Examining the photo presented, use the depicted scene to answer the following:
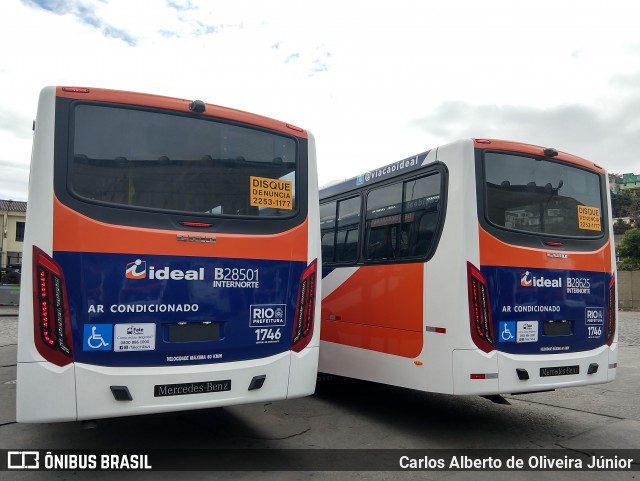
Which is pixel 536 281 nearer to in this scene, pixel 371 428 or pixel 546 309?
pixel 546 309

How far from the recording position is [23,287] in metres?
4.16

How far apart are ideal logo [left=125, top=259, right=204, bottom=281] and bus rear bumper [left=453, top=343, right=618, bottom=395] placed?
273cm

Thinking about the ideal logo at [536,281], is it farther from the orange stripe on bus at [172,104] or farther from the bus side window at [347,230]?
the orange stripe on bus at [172,104]

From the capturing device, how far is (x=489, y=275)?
5.70 meters

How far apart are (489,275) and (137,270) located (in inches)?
137

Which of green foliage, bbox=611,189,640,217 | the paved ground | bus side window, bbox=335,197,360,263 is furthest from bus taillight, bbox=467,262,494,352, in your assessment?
green foliage, bbox=611,189,640,217

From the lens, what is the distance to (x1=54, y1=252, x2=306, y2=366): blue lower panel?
4.28 m

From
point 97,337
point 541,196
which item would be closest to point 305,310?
point 97,337

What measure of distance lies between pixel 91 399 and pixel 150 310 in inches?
31.5

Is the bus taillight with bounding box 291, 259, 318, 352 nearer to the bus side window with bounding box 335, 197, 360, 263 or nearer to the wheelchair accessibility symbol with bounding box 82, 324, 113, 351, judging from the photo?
the wheelchair accessibility symbol with bounding box 82, 324, 113, 351

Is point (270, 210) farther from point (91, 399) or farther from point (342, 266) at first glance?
point (342, 266)

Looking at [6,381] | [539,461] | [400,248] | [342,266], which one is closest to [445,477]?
[539,461]

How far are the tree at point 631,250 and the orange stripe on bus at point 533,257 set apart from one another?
125 ft

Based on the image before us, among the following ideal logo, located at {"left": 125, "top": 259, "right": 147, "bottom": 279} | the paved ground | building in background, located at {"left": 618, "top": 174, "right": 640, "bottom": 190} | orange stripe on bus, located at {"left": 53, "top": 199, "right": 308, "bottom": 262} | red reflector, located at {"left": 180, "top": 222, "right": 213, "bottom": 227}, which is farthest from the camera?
building in background, located at {"left": 618, "top": 174, "right": 640, "bottom": 190}
